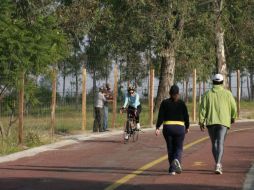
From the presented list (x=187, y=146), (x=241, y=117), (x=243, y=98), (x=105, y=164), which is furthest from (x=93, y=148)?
(x=243, y=98)

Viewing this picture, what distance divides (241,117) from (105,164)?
78.6ft

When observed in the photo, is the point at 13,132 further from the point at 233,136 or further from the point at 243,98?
the point at 243,98

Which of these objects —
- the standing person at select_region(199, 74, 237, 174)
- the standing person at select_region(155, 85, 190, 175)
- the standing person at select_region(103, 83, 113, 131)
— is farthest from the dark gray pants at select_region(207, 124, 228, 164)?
the standing person at select_region(103, 83, 113, 131)

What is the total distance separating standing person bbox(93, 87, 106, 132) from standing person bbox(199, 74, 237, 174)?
41.9ft

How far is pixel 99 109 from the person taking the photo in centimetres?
2625

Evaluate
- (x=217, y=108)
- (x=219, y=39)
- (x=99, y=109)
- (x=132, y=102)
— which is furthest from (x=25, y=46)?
(x=219, y=39)

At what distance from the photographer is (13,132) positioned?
2239 centimetres

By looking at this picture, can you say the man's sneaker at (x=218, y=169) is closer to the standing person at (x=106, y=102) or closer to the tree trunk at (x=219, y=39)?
the standing person at (x=106, y=102)

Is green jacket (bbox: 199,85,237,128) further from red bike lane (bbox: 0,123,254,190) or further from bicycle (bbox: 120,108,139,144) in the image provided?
bicycle (bbox: 120,108,139,144)

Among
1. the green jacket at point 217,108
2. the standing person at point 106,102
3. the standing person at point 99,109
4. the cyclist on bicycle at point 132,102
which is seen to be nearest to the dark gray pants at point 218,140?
the green jacket at point 217,108

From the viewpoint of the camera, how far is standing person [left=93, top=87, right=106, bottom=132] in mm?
26156

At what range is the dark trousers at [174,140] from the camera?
44.2ft

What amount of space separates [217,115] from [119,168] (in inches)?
102

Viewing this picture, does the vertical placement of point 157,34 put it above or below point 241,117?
above
